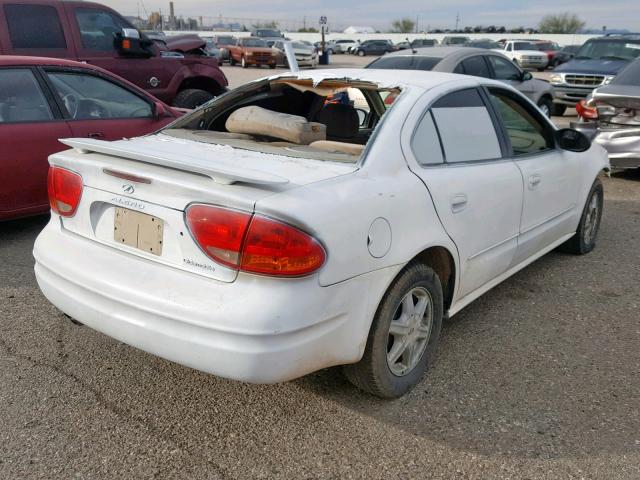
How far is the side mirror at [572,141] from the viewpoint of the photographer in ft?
14.0

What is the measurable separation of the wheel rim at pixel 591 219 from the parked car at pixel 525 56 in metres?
27.7

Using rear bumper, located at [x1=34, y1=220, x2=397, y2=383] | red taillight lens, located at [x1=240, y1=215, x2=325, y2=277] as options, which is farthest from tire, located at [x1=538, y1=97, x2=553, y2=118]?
red taillight lens, located at [x1=240, y1=215, x2=325, y2=277]

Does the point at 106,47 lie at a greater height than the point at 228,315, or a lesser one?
greater

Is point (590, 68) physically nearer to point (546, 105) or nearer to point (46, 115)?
point (546, 105)

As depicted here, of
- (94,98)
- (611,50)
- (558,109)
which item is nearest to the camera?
(94,98)

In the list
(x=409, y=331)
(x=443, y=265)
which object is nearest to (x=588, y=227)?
(x=443, y=265)

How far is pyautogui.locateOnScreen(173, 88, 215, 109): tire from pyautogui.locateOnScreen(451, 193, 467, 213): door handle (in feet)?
21.3

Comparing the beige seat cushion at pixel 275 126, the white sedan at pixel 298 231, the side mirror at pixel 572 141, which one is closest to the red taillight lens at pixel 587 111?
the side mirror at pixel 572 141

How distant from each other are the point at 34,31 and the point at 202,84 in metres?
2.60

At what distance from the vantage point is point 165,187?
2531 mm

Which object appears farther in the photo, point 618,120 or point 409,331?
point 618,120

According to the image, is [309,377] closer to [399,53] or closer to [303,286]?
[303,286]

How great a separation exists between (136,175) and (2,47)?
5.89m

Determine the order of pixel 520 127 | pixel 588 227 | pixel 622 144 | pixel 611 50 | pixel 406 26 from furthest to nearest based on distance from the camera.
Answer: pixel 406 26 < pixel 611 50 < pixel 622 144 < pixel 588 227 < pixel 520 127
